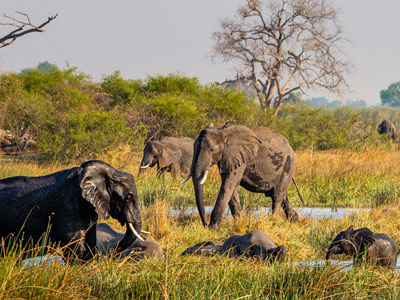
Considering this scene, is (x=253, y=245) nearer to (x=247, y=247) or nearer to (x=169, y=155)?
(x=247, y=247)

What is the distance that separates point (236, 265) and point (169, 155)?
9148 millimetres

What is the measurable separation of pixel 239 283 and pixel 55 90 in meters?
20.6

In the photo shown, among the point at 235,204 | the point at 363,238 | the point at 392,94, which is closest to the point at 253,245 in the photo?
the point at 363,238

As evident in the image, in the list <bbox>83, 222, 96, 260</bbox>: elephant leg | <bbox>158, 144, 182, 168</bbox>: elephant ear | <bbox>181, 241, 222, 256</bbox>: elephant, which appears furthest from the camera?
<bbox>158, 144, 182, 168</bbox>: elephant ear

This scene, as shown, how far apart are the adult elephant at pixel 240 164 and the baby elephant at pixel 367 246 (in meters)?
2.13

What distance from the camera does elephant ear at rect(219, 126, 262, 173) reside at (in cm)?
874

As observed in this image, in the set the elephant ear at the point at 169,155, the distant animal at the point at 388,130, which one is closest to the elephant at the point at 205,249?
the elephant ear at the point at 169,155

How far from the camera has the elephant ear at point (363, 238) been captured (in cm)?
645

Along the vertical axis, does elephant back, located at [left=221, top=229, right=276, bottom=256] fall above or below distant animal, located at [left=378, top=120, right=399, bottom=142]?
above

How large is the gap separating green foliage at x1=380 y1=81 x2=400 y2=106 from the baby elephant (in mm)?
104860

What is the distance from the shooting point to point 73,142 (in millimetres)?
17719

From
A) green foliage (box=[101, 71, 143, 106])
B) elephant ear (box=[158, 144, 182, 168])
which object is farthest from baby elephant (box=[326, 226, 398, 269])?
green foliage (box=[101, 71, 143, 106])

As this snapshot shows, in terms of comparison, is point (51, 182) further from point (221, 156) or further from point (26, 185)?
point (221, 156)

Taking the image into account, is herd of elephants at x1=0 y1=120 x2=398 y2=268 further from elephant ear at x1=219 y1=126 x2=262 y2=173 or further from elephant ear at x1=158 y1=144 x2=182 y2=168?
elephant ear at x1=158 y1=144 x2=182 y2=168
